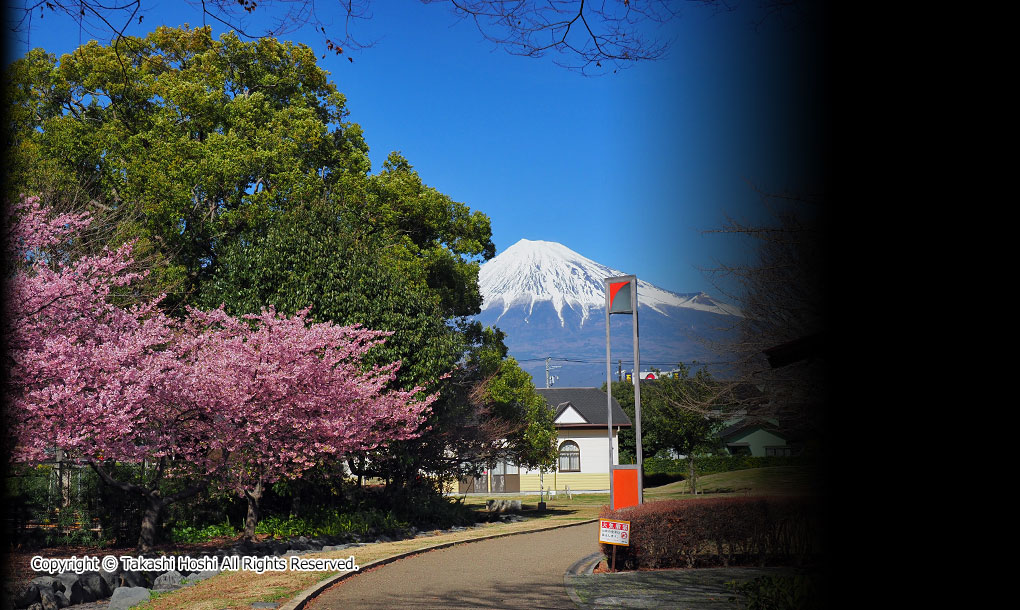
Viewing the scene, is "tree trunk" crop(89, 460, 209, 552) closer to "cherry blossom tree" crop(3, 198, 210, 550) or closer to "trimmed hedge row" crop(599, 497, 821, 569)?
"cherry blossom tree" crop(3, 198, 210, 550)

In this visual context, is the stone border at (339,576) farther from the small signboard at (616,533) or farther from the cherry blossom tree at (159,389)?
the small signboard at (616,533)

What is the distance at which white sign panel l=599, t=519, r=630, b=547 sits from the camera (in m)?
11.8

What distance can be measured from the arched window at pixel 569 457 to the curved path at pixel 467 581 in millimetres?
32635

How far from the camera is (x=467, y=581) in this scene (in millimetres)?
10695

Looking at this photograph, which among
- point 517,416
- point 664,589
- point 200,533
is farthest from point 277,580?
point 517,416

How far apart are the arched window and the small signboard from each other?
122ft

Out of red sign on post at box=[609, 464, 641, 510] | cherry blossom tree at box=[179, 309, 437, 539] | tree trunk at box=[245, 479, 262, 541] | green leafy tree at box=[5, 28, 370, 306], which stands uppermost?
green leafy tree at box=[5, 28, 370, 306]

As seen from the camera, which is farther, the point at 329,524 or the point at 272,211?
the point at 272,211

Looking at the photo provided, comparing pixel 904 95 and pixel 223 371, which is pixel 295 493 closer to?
pixel 223 371

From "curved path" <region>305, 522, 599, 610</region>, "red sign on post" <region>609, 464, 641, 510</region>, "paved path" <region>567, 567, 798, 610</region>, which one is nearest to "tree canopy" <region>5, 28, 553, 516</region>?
"curved path" <region>305, 522, 599, 610</region>

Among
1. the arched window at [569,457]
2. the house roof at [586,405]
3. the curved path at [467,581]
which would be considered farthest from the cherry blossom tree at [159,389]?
the arched window at [569,457]

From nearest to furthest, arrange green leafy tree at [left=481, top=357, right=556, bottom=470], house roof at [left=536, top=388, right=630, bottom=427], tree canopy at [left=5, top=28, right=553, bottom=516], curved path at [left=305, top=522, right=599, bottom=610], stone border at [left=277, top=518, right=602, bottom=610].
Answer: stone border at [left=277, top=518, right=602, bottom=610] < curved path at [left=305, top=522, right=599, bottom=610] < tree canopy at [left=5, top=28, right=553, bottom=516] < green leafy tree at [left=481, top=357, right=556, bottom=470] < house roof at [left=536, top=388, right=630, bottom=427]

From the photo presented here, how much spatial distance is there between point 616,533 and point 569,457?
37.8 metres

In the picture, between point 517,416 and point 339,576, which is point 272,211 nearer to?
point 517,416
